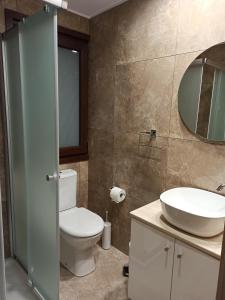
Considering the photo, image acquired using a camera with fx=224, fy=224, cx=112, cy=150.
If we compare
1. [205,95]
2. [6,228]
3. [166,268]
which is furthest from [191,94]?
[6,228]

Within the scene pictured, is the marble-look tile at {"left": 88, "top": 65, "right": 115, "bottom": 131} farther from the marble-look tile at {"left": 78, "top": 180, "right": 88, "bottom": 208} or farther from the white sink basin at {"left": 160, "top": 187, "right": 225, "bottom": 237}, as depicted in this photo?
the white sink basin at {"left": 160, "top": 187, "right": 225, "bottom": 237}

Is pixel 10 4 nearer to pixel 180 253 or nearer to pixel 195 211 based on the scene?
pixel 195 211

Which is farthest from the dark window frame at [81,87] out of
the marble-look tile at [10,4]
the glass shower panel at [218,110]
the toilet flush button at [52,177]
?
the glass shower panel at [218,110]

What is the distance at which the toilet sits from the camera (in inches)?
73.5

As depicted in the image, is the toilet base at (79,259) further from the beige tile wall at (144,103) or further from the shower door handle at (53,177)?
the shower door handle at (53,177)

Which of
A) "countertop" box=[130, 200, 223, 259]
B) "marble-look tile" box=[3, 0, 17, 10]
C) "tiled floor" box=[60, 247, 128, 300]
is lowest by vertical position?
"tiled floor" box=[60, 247, 128, 300]

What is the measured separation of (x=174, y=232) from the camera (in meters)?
1.34

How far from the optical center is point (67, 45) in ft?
7.42

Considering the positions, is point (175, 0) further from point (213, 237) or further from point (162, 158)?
point (213, 237)

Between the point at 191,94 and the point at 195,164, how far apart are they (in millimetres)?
517

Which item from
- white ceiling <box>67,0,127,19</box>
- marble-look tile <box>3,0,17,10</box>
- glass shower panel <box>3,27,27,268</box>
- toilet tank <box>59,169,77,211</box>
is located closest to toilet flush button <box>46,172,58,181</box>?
glass shower panel <box>3,27,27,268</box>

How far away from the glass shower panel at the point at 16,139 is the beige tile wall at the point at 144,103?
875 mm

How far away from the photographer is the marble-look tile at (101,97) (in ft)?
7.34

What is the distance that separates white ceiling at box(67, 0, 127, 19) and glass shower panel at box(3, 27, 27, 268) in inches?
30.1
